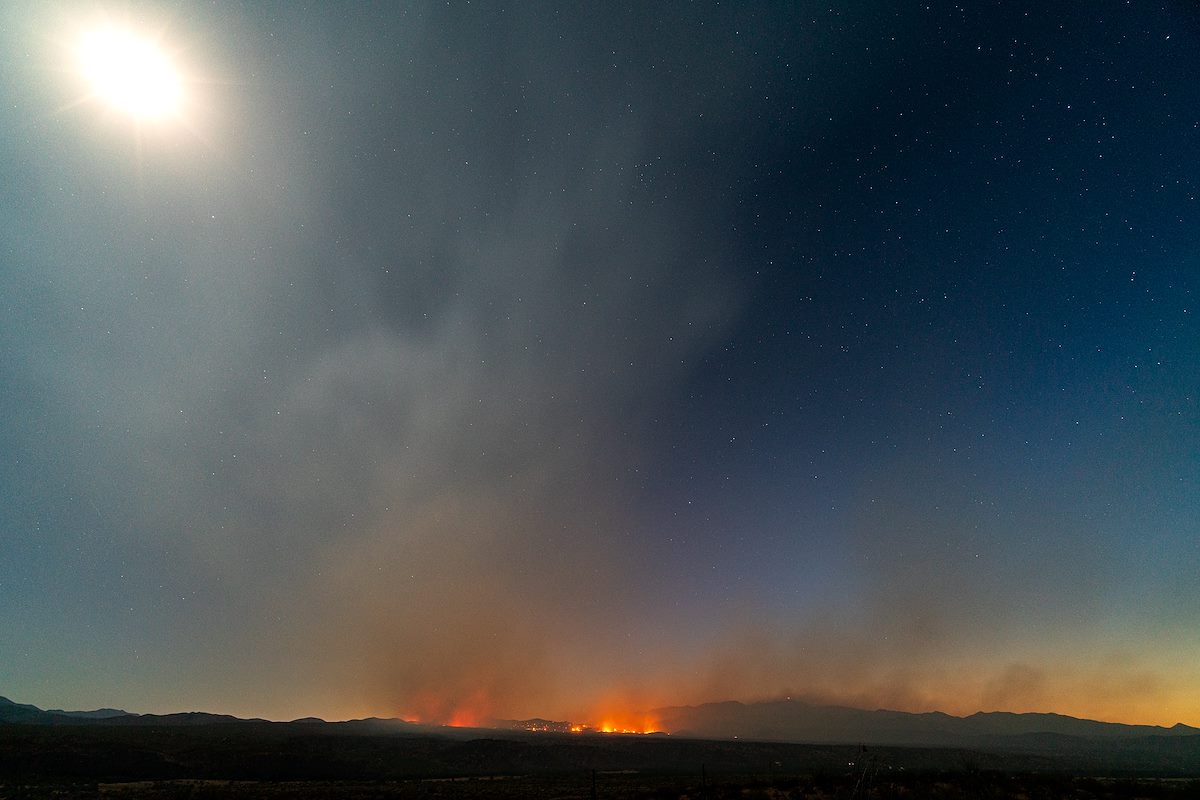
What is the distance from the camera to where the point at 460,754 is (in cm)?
9631

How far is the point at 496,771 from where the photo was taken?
88.6 meters

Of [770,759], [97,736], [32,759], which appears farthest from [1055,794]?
[97,736]

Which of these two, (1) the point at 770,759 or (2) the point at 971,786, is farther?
(1) the point at 770,759

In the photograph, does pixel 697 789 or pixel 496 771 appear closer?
pixel 697 789

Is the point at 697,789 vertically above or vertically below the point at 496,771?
above

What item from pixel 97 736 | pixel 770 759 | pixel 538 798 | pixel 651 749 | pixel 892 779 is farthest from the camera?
pixel 651 749

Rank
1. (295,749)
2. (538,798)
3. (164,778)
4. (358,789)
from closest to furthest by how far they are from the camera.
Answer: (538,798) → (358,789) → (164,778) → (295,749)

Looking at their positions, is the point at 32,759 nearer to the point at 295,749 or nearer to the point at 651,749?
the point at 295,749

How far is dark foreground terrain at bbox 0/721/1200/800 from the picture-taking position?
123 ft

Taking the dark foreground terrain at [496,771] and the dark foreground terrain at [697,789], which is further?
the dark foreground terrain at [496,771]

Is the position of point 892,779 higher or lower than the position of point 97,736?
higher

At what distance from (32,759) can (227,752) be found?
69.5 feet

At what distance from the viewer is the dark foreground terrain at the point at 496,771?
123ft

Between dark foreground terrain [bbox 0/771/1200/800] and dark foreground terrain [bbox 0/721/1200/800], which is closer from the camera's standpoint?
dark foreground terrain [bbox 0/771/1200/800]
